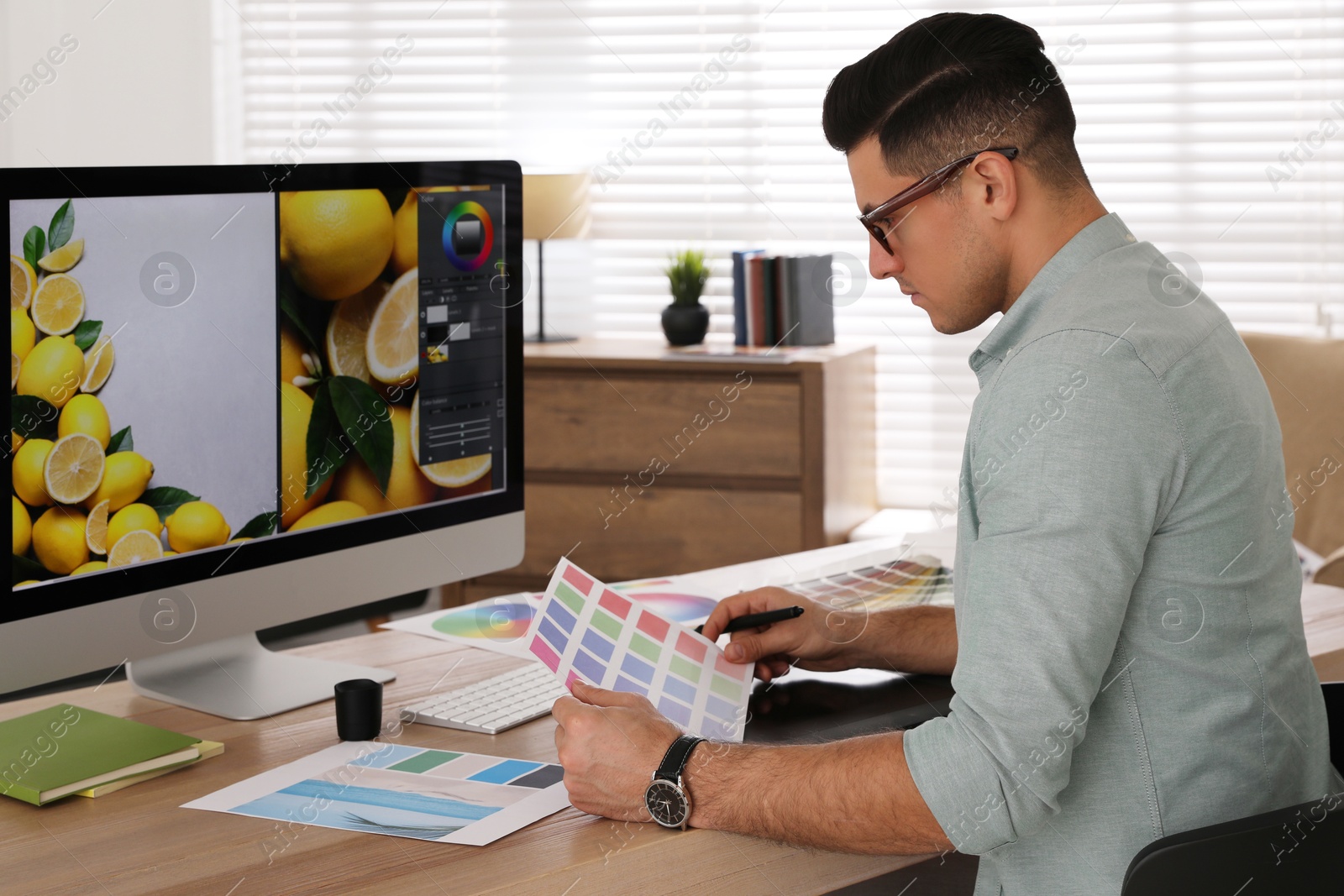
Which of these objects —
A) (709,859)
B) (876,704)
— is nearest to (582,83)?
(876,704)

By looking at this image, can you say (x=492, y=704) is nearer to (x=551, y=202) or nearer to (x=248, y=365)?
(x=248, y=365)

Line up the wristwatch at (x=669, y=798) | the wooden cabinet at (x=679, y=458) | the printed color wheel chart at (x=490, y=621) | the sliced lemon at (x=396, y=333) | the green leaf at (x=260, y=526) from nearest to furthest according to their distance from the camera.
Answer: the wristwatch at (x=669, y=798) → the green leaf at (x=260, y=526) → the sliced lemon at (x=396, y=333) → the printed color wheel chart at (x=490, y=621) → the wooden cabinet at (x=679, y=458)

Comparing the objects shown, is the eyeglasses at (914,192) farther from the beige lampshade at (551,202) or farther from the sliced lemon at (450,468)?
the beige lampshade at (551,202)

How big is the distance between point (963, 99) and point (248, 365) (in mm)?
882

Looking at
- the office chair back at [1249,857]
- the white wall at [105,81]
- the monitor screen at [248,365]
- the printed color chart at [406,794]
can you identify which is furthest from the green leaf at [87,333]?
the white wall at [105,81]

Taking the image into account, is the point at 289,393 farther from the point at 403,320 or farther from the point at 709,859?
the point at 709,859

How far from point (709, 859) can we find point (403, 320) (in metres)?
0.85

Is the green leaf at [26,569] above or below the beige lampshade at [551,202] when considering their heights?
below

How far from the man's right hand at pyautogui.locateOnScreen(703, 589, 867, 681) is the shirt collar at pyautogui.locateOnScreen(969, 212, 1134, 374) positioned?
0.50 meters

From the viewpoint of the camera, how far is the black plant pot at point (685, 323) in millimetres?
3883

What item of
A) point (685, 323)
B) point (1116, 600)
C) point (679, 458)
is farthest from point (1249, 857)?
point (685, 323)

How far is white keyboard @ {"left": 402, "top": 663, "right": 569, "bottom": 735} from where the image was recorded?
1528 mm

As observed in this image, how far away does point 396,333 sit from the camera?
1.72 metres

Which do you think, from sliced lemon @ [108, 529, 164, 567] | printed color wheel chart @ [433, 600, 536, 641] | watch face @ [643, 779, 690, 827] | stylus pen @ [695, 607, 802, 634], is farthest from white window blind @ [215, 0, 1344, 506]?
watch face @ [643, 779, 690, 827]
